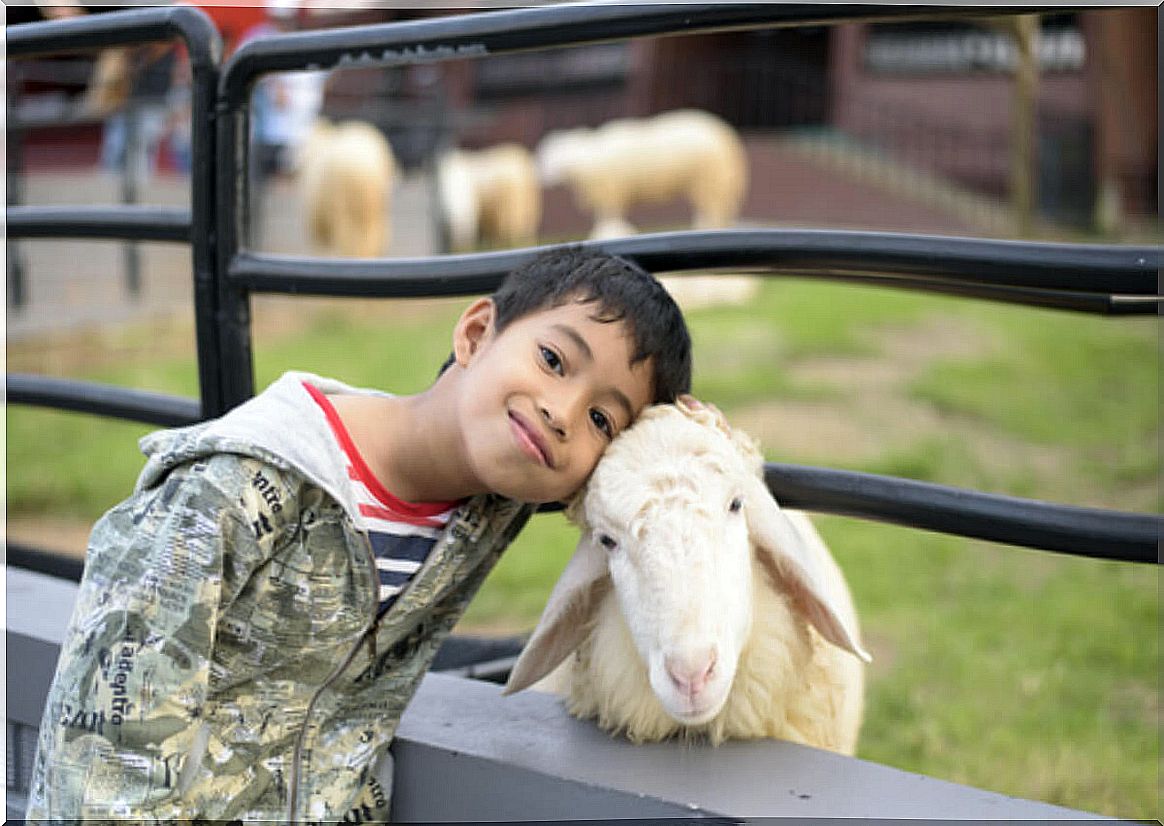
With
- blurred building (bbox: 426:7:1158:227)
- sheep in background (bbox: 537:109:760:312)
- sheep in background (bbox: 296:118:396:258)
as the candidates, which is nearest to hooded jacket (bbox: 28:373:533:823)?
sheep in background (bbox: 296:118:396:258)

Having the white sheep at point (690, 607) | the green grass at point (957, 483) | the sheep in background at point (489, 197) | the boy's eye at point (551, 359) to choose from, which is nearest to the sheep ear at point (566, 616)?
the white sheep at point (690, 607)

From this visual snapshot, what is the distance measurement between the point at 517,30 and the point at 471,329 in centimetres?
56

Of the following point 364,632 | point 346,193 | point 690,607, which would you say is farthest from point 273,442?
point 346,193

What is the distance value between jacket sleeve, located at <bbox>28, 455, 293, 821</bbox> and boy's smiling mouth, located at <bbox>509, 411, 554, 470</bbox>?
0.32 meters

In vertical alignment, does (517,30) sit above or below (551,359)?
above

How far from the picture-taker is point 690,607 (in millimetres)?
1479

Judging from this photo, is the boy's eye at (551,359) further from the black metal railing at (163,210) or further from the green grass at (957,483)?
the green grass at (957,483)

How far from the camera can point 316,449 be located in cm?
166

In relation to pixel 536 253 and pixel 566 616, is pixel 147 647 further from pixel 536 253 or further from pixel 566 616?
pixel 536 253

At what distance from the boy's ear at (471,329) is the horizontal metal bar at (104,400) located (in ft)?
3.19

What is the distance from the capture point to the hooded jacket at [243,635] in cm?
152

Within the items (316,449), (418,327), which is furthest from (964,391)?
(316,449)

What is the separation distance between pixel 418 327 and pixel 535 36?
829 cm

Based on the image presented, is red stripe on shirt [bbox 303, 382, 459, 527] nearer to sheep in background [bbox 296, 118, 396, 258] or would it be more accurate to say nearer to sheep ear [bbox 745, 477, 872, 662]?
sheep ear [bbox 745, 477, 872, 662]
